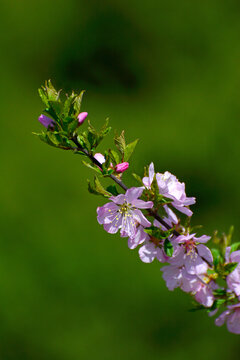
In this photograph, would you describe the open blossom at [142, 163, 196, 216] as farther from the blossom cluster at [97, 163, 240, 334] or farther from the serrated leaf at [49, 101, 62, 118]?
the serrated leaf at [49, 101, 62, 118]

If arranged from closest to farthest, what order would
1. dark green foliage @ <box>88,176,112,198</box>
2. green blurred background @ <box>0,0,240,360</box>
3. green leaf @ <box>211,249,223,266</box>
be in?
1. dark green foliage @ <box>88,176,112,198</box>
2. green leaf @ <box>211,249,223,266</box>
3. green blurred background @ <box>0,0,240,360</box>

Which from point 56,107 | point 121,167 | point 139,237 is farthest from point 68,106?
point 139,237

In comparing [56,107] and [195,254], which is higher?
[56,107]

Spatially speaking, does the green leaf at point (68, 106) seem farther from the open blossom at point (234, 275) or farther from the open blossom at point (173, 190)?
the open blossom at point (234, 275)

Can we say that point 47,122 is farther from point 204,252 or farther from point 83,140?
point 204,252

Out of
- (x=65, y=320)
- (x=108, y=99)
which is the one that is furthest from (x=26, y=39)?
(x=65, y=320)

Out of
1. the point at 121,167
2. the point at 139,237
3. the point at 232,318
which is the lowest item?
the point at 232,318

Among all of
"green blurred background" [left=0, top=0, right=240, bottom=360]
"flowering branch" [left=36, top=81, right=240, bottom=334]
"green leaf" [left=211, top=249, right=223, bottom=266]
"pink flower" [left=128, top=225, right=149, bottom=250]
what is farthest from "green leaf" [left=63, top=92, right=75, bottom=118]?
"green blurred background" [left=0, top=0, right=240, bottom=360]

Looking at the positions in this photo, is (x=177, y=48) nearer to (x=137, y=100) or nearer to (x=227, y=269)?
(x=137, y=100)
